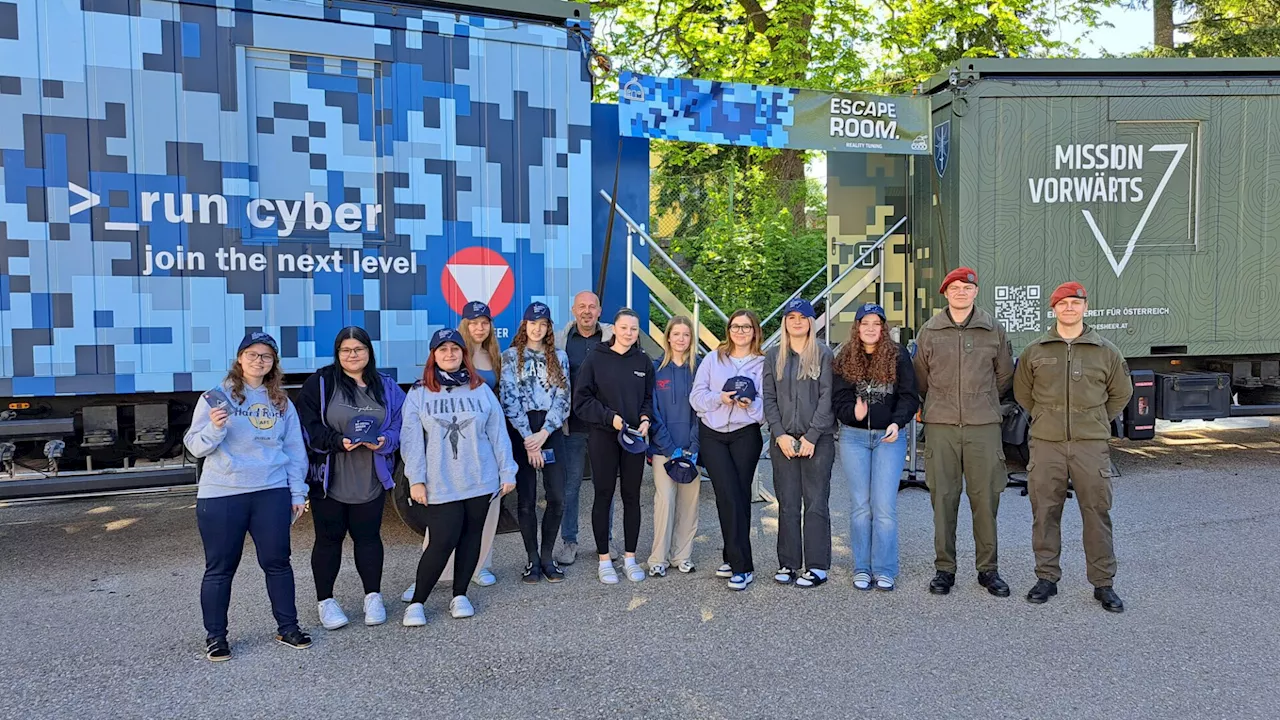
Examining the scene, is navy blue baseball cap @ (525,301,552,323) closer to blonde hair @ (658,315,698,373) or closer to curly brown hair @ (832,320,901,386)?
blonde hair @ (658,315,698,373)

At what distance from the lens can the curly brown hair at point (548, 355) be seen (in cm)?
481

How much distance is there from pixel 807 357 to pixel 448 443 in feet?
6.41

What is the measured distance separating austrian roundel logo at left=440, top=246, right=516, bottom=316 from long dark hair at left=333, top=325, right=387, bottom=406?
54.7 inches

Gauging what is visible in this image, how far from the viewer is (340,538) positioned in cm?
419

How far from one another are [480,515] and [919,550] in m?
2.83

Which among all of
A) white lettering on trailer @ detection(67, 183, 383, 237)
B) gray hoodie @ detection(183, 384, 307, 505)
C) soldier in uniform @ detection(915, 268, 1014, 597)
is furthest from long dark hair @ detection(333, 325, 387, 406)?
soldier in uniform @ detection(915, 268, 1014, 597)

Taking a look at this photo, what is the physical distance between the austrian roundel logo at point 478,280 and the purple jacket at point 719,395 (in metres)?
1.55

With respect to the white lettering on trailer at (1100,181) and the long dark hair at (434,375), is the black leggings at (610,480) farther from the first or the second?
the white lettering on trailer at (1100,181)

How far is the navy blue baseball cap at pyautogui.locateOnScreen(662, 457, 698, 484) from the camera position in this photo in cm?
488

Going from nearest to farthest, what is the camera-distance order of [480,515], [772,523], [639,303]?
[480,515], [772,523], [639,303]

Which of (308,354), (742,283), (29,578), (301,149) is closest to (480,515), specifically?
(308,354)

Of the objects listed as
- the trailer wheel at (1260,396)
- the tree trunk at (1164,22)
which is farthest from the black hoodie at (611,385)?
the tree trunk at (1164,22)

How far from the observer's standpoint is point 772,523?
6.18m

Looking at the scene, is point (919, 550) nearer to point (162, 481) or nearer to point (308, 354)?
point (308, 354)
